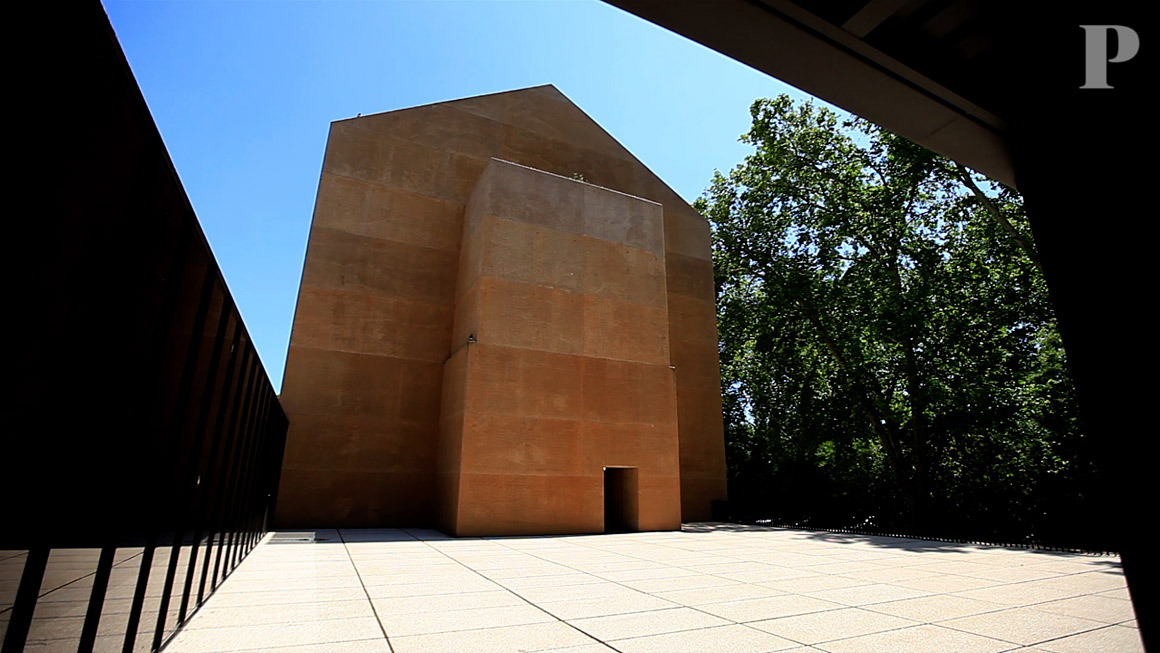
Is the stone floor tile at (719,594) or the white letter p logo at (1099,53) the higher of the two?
the white letter p logo at (1099,53)

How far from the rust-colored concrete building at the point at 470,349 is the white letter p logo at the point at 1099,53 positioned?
11.3 meters

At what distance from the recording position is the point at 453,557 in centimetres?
816

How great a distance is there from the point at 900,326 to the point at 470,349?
1238 cm

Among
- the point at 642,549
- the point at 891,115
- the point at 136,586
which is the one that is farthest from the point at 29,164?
the point at 642,549

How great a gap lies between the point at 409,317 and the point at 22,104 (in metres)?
14.3

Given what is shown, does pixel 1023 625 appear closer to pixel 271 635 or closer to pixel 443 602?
pixel 443 602

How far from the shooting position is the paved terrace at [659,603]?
3.76m

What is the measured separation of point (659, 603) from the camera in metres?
5.00

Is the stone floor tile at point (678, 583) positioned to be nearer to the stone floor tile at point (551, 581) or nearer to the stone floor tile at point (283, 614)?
the stone floor tile at point (551, 581)

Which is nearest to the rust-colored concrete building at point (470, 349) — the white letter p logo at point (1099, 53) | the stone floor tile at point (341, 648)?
the stone floor tile at point (341, 648)

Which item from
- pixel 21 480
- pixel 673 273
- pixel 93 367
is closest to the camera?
pixel 21 480

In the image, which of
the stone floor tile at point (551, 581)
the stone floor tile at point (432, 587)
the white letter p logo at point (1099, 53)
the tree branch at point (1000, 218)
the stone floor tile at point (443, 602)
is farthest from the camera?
the tree branch at point (1000, 218)

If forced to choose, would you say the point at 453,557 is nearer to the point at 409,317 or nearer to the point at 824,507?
the point at 409,317

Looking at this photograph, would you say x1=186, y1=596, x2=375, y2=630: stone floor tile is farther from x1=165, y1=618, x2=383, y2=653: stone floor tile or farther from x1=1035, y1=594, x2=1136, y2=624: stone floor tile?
x1=1035, y1=594, x2=1136, y2=624: stone floor tile
